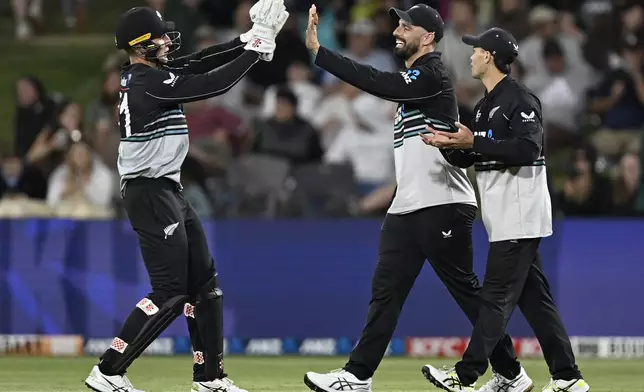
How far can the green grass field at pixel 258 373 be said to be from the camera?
959cm

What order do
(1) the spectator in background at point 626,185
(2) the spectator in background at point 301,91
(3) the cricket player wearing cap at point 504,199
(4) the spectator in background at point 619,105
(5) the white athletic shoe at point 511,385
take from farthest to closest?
(2) the spectator in background at point 301,91 → (4) the spectator in background at point 619,105 → (1) the spectator in background at point 626,185 → (5) the white athletic shoe at point 511,385 → (3) the cricket player wearing cap at point 504,199

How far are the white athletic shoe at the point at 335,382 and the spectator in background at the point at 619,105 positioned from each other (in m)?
8.03

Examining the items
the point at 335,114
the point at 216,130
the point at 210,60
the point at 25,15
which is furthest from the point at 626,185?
the point at 25,15

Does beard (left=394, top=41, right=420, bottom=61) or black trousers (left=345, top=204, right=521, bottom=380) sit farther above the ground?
beard (left=394, top=41, right=420, bottom=61)

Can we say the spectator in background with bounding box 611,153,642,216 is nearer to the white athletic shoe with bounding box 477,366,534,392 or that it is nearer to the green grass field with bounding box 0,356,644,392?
the green grass field with bounding box 0,356,644,392

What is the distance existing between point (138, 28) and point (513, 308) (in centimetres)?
305

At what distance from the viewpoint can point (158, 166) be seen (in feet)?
27.2

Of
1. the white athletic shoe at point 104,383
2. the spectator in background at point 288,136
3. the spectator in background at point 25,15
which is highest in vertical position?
the spectator in background at point 25,15

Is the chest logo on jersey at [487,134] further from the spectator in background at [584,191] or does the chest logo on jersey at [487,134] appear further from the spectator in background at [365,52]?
the spectator in background at [365,52]

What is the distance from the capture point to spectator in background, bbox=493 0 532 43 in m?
16.8

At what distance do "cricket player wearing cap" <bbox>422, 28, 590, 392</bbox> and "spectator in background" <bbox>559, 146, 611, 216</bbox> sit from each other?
555cm

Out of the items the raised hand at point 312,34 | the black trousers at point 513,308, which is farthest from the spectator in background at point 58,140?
the black trousers at point 513,308

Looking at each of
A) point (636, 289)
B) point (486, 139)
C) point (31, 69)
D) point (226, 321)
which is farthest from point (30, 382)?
point (31, 69)

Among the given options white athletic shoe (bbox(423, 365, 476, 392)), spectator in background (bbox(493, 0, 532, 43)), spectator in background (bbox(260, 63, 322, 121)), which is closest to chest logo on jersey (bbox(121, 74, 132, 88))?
white athletic shoe (bbox(423, 365, 476, 392))
